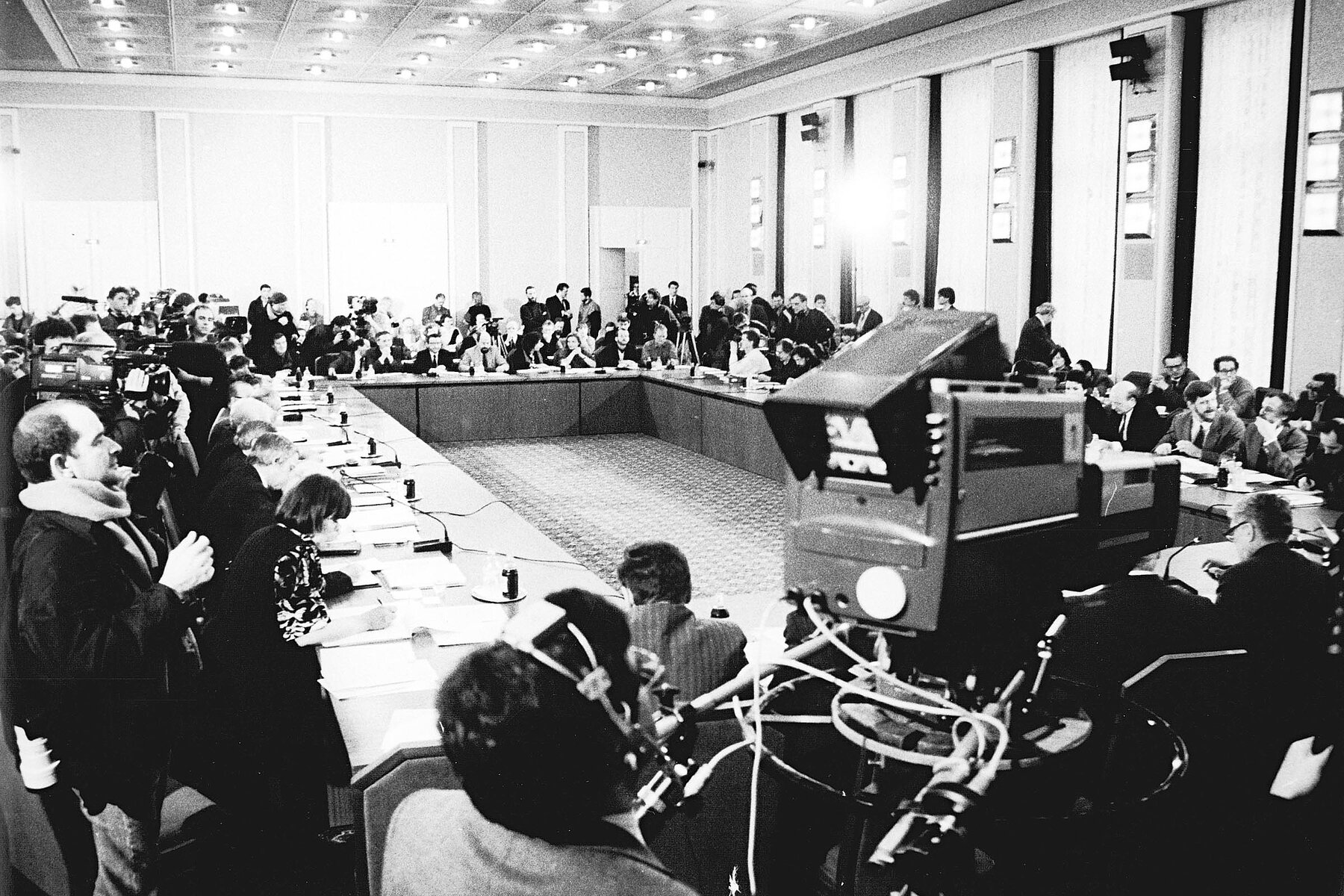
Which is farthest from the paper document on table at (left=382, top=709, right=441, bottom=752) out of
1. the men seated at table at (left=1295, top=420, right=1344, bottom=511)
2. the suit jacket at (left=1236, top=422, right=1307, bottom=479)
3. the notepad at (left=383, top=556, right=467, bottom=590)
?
the suit jacket at (left=1236, top=422, right=1307, bottom=479)

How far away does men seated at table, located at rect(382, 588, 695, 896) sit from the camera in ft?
3.72

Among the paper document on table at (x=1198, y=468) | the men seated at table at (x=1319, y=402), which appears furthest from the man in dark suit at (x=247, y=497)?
the men seated at table at (x=1319, y=402)

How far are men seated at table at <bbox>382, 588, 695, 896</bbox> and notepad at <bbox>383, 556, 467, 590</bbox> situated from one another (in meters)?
2.76

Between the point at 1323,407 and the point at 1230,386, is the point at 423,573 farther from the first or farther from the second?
the point at 1230,386

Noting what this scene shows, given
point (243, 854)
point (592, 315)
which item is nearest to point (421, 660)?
point (243, 854)

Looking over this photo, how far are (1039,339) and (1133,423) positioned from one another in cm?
267

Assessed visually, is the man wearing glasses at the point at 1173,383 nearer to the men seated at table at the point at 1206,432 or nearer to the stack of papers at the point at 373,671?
the men seated at table at the point at 1206,432

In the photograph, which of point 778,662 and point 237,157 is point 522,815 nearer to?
point 778,662

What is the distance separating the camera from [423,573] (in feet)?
13.3

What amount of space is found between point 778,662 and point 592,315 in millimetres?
14292

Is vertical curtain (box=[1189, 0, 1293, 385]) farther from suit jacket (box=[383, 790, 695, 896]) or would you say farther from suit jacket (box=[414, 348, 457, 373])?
suit jacket (box=[383, 790, 695, 896])

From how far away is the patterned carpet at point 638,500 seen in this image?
22.0 feet

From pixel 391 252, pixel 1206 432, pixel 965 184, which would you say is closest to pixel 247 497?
pixel 1206 432

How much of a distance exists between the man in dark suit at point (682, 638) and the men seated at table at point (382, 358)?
352 inches
